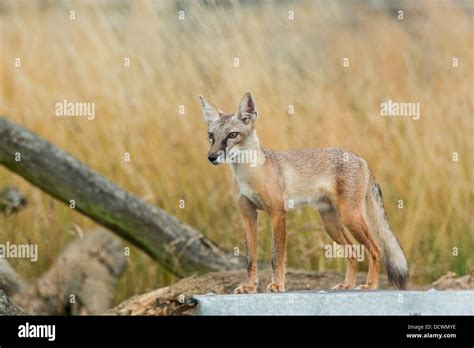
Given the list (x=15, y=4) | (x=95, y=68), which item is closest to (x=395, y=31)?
(x=95, y=68)

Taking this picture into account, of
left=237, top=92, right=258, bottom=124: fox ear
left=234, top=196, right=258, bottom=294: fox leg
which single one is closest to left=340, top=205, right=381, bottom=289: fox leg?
left=234, top=196, right=258, bottom=294: fox leg

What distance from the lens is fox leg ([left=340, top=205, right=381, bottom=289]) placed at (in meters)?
7.36

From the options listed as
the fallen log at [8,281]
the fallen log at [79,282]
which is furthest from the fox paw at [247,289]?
the fallen log at [8,281]

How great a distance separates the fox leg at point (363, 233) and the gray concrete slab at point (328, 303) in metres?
0.38

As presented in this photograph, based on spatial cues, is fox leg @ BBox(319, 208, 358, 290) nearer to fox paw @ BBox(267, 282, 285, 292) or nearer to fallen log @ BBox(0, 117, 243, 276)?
fox paw @ BBox(267, 282, 285, 292)

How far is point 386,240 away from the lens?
773 centimetres

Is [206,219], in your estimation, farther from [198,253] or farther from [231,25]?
[231,25]

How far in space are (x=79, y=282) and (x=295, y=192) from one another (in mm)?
2241

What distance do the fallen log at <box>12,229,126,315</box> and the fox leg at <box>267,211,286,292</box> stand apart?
196cm

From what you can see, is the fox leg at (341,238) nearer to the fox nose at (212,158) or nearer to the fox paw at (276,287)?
the fox paw at (276,287)

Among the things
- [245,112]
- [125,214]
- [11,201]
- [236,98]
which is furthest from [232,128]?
[11,201]

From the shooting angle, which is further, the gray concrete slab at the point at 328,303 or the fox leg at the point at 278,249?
the fox leg at the point at 278,249

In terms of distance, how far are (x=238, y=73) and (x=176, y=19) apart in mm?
828

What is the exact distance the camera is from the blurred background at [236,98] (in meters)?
9.29
